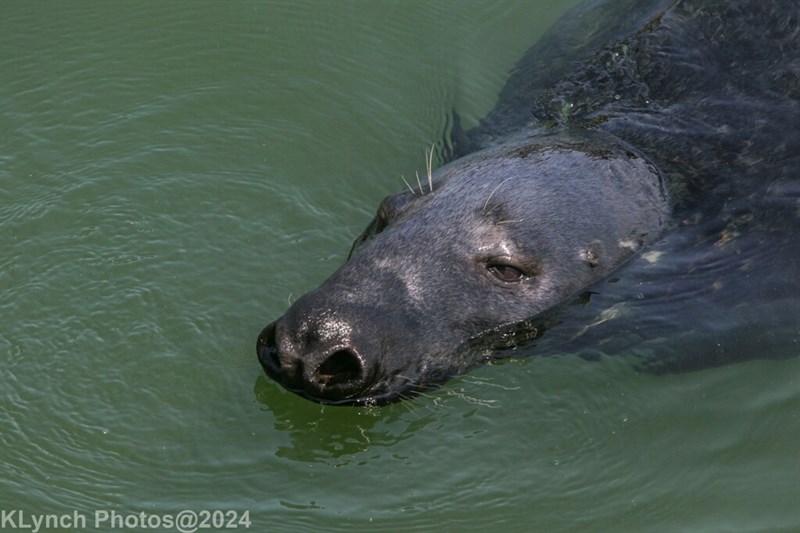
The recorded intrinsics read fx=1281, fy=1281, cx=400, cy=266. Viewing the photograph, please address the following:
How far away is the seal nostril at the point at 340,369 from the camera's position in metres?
6.91

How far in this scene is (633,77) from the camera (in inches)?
381

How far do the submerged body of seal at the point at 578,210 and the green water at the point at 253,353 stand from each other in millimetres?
Answer: 424

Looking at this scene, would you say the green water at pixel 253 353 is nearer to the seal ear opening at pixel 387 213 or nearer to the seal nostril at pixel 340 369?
the seal ear opening at pixel 387 213

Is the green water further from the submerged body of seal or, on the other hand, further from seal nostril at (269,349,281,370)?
seal nostril at (269,349,281,370)

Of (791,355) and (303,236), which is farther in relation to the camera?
(303,236)

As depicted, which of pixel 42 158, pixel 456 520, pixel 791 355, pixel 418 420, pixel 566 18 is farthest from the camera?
pixel 566 18

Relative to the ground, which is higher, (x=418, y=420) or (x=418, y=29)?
(x=418, y=29)

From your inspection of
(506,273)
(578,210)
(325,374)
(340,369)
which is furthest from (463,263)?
(325,374)

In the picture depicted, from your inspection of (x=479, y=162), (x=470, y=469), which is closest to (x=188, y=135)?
(x=479, y=162)

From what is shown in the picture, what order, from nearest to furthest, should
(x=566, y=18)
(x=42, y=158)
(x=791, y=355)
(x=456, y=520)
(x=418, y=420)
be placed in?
(x=456, y=520) < (x=418, y=420) < (x=791, y=355) < (x=42, y=158) < (x=566, y=18)

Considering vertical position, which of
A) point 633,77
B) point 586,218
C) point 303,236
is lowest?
point 303,236

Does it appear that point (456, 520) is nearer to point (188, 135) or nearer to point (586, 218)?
point (586, 218)

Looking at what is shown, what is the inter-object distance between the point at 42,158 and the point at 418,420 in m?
3.92

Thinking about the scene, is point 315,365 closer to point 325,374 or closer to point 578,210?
point 325,374
